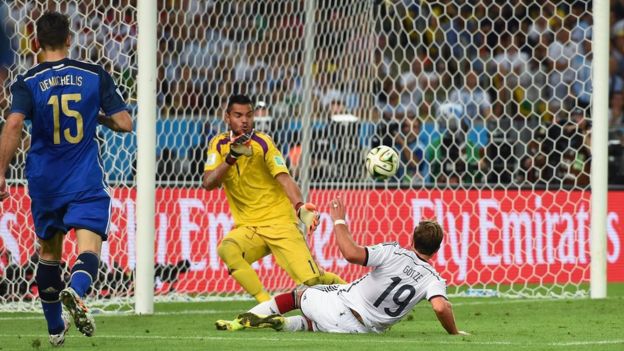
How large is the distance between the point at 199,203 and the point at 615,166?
552 cm

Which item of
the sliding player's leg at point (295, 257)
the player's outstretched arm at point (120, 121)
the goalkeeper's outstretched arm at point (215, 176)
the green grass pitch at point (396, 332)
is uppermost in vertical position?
the player's outstretched arm at point (120, 121)

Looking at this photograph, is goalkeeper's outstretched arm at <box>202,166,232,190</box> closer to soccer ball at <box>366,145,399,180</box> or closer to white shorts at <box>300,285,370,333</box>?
soccer ball at <box>366,145,399,180</box>

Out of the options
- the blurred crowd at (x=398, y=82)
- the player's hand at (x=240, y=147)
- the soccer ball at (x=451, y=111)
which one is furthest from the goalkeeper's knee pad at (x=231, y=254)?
the soccer ball at (x=451, y=111)

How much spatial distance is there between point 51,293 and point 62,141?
0.92 m

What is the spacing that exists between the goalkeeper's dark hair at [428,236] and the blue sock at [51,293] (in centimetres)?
223

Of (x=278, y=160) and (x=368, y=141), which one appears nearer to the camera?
(x=278, y=160)

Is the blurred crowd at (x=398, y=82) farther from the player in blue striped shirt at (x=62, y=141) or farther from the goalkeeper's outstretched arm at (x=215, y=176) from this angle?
the player in blue striped shirt at (x=62, y=141)

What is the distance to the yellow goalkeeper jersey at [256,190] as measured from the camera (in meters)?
10.1

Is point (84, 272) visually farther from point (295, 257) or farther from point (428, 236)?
point (295, 257)

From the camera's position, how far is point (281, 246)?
32.6 ft

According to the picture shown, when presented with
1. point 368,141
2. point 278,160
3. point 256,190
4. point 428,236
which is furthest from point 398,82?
point 428,236

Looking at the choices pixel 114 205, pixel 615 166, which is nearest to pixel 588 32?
pixel 615 166

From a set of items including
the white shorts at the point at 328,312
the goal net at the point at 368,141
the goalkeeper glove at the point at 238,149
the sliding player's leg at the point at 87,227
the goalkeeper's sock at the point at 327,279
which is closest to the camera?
the sliding player's leg at the point at 87,227

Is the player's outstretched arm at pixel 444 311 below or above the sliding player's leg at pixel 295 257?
below
